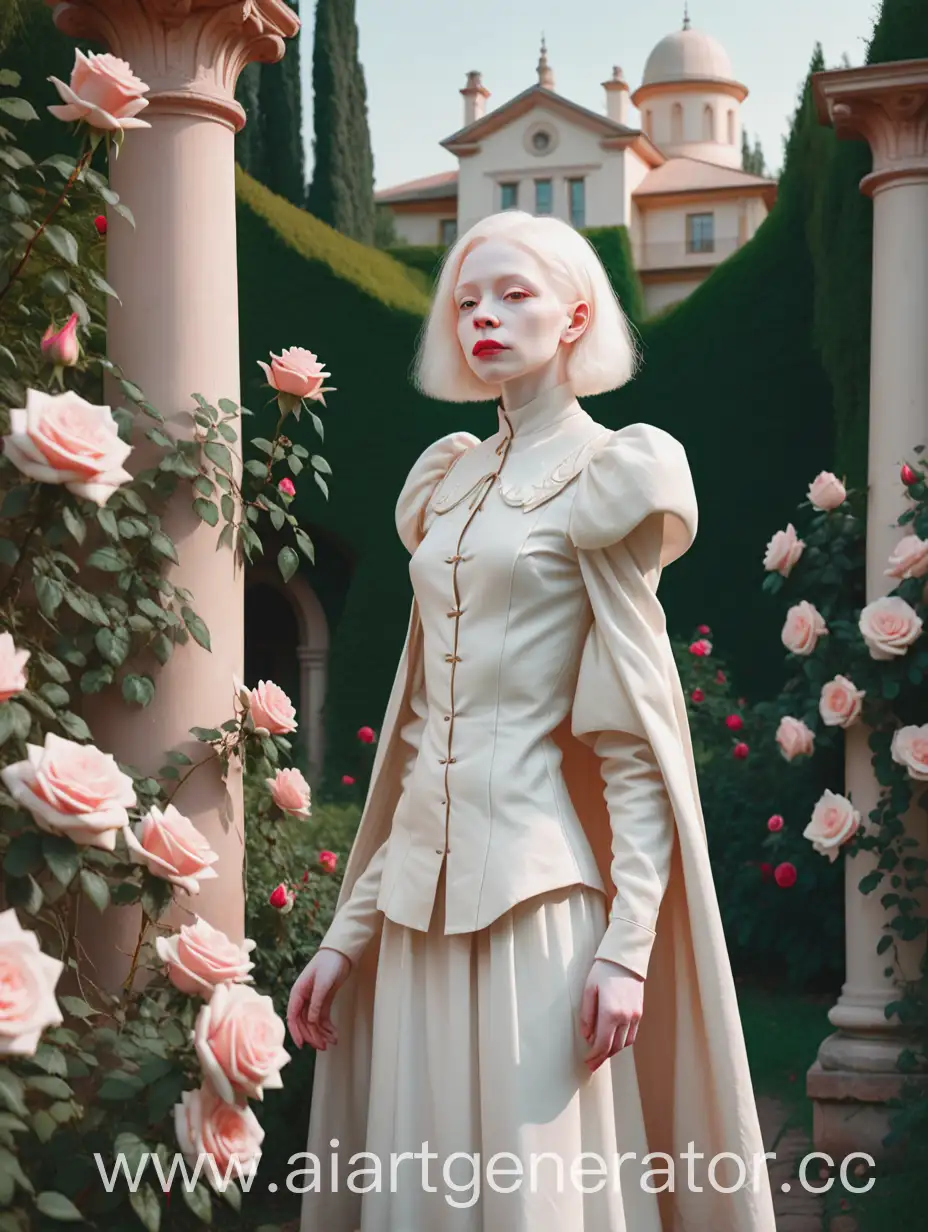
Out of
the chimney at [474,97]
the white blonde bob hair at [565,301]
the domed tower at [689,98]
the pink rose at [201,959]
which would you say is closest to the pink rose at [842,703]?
the white blonde bob hair at [565,301]

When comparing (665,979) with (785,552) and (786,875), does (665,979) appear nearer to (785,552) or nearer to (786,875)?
(785,552)

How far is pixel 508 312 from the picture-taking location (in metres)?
2.01

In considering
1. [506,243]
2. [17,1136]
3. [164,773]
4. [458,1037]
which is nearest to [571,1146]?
[458,1037]

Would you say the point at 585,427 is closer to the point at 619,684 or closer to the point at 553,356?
the point at 553,356

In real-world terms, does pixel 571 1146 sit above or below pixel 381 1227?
above

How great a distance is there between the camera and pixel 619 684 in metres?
1.91

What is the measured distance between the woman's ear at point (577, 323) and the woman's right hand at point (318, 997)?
36.6 inches

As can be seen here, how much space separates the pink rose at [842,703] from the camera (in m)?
4.03

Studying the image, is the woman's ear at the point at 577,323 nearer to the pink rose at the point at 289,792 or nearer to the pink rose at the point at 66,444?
the pink rose at the point at 66,444

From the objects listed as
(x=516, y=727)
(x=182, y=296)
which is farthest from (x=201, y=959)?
(x=182, y=296)

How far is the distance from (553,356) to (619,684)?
0.50 m

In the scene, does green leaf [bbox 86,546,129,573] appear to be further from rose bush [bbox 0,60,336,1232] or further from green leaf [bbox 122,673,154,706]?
green leaf [bbox 122,673,154,706]

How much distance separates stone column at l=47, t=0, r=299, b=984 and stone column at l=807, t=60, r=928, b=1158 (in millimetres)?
2145

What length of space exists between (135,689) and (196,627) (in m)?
0.14
